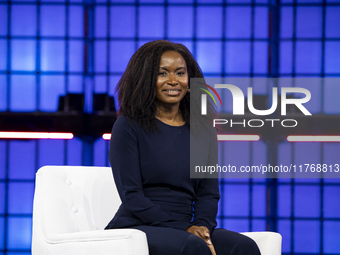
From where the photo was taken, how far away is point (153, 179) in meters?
1.46

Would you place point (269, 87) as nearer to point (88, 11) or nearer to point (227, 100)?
point (227, 100)

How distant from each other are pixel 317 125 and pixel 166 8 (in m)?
1.60

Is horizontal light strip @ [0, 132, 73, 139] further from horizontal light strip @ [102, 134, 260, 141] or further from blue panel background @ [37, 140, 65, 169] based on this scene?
horizontal light strip @ [102, 134, 260, 141]

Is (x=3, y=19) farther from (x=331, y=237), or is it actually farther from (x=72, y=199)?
(x=331, y=237)

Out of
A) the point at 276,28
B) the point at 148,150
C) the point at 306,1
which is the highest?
the point at 306,1

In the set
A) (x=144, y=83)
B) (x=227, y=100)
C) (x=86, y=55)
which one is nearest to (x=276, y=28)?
(x=227, y=100)

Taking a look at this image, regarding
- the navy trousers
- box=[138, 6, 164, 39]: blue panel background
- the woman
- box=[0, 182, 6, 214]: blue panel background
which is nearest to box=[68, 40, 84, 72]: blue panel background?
box=[138, 6, 164, 39]: blue panel background

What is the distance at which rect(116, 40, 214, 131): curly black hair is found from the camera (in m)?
1.52

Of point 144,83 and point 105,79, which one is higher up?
point 105,79

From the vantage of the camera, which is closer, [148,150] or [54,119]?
[148,150]

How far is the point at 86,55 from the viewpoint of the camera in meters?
3.24

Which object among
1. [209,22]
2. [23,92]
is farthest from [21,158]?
[209,22]

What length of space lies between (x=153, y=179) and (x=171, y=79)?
404 mm

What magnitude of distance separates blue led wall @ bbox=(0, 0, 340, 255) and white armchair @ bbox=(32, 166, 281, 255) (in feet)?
4.52
